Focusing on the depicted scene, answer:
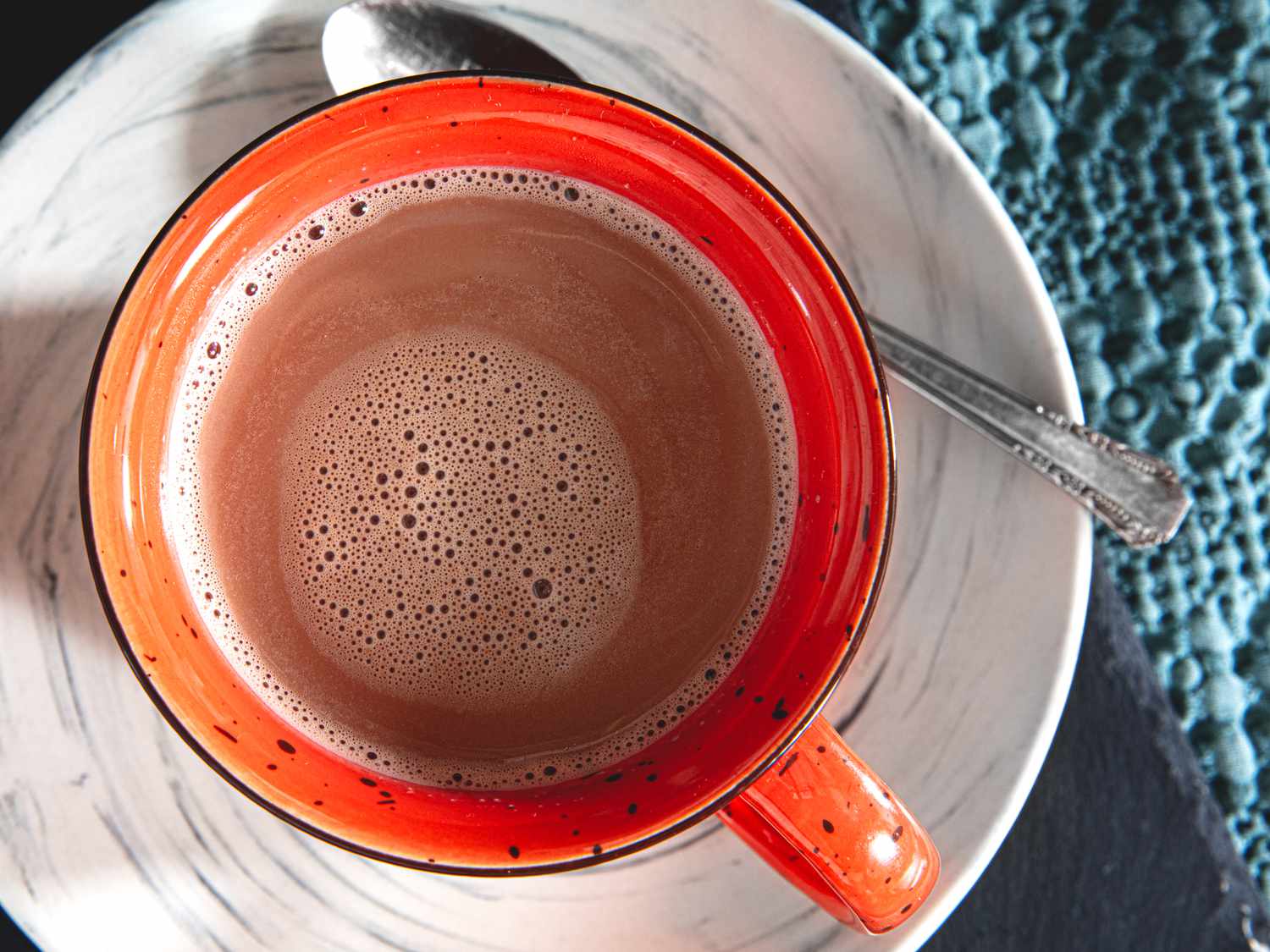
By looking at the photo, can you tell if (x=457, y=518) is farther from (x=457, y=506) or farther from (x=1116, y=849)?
(x=1116, y=849)

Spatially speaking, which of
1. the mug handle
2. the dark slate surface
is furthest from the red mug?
the dark slate surface

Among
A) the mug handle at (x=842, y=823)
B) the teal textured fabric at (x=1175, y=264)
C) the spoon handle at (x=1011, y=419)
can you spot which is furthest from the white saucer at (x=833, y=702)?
the teal textured fabric at (x=1175, y=264)

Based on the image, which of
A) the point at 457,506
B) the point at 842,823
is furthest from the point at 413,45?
the point at 842,823

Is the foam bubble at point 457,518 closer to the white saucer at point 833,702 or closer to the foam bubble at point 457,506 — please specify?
the foam bubble at point 457,506

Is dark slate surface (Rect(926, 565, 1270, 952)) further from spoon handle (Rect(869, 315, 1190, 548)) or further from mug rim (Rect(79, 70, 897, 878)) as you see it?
mug rim (Rect(79, 70, 897, 878))

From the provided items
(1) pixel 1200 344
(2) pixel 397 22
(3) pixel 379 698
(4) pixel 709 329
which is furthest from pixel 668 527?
(1) pixel 1200 344

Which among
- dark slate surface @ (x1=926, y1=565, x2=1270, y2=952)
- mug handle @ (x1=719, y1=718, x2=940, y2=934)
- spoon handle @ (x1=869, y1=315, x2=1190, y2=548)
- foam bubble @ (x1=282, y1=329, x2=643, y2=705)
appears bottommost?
dark slate surface @ (x1=926, y1=565, x2=1270, y2=952)
